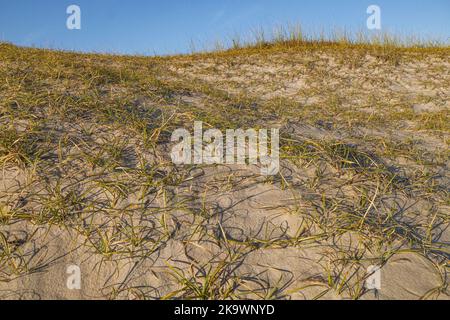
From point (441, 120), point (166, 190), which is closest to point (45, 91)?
point (166, 190)

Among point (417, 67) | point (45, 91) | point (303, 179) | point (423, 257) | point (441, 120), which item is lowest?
point (423, 257)

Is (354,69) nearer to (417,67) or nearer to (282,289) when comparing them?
(417,67)

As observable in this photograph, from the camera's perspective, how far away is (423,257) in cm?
177

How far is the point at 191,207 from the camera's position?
199 centimetres

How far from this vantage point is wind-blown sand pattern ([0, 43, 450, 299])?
164 centimetres

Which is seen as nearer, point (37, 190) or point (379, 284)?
point (379, 284)

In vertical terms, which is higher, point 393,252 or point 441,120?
point 441,120

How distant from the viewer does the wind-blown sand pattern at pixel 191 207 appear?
164 cm

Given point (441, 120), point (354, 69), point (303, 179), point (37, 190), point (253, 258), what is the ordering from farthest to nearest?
point (354, 69) < point (441, 120) < point (303, 179) < point (37, 190) < point (253, 258)
